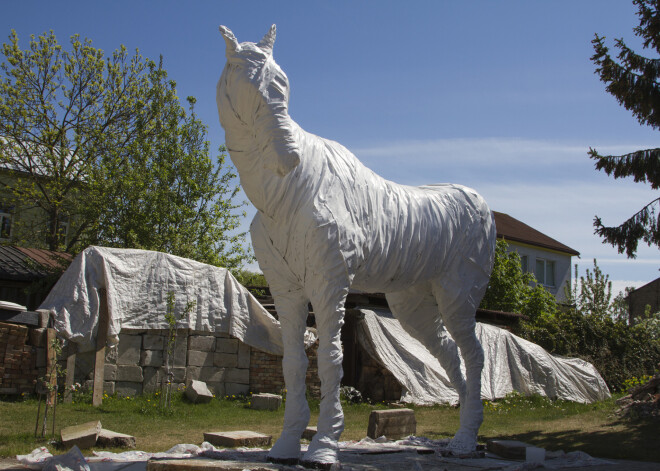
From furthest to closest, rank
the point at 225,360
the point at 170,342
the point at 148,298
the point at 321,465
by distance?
1. the point at 225,360
2. the point at 148,298
3. the point at 170,342
4. the point at 321,465

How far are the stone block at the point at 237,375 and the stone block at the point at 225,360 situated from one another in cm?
9

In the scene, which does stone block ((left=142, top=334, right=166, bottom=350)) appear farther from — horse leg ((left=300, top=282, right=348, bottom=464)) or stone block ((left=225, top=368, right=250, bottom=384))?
horse leg ((left=300, top=282, right=348, bottom=464))

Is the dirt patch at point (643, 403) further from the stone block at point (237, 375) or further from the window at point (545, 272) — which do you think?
the window at point (545, 272)

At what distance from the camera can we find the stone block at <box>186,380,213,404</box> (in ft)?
31.7

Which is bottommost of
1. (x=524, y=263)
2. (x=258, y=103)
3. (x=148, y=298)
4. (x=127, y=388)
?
(x=127, y=388)

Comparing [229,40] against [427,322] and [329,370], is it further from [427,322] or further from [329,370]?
[427,322]

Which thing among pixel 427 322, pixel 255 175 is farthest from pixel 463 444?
pixel 255 175

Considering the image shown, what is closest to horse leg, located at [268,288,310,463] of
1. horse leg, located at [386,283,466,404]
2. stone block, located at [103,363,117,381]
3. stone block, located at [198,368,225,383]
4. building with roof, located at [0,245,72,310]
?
horse leg, located at [386,283,466,404]

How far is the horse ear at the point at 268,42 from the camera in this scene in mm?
3990

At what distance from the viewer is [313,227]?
3.98 metres

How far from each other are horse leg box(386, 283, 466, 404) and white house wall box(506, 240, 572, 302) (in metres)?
22.2

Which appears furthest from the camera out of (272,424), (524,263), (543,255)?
(543,255)

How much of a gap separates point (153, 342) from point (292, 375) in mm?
6582

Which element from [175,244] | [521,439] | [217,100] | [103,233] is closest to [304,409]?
[217,100]
